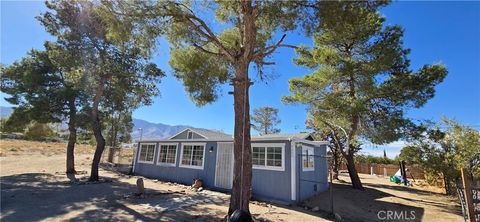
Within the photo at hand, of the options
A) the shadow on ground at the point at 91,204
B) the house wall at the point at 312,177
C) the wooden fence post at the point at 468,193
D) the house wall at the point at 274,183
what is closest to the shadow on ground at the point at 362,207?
the house wall at the point at 312,177

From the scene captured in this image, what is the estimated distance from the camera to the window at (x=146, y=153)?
1516 centimetres

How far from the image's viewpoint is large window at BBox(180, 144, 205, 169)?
40.0 feet

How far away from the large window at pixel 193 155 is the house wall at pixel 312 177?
16.2 ft

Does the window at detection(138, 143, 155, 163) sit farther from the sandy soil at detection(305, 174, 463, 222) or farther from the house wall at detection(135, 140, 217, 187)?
the sandy soil at detection(305, 174, 463, 222)

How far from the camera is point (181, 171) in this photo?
1282 centimetres

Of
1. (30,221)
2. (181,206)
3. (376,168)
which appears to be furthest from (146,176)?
(376,168)

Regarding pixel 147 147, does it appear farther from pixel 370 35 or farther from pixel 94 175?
pixel 370 35

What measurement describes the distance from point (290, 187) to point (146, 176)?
379 inches

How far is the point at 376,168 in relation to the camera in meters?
24.1

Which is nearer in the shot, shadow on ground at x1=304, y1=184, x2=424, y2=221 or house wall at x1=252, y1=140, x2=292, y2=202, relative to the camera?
shadow on ground at x1=304, y1=184, x2=424, y2=221

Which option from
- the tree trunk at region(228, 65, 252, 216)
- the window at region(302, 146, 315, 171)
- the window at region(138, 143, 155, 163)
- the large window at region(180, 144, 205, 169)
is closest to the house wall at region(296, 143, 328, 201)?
the window at region(302, 146, 315, 171)

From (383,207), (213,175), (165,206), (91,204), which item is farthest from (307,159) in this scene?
(91,204)

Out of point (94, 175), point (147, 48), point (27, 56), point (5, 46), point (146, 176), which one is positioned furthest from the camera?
point (146, 176)

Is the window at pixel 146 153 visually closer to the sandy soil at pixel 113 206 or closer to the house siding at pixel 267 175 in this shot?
the house siding at pixel 267 175
